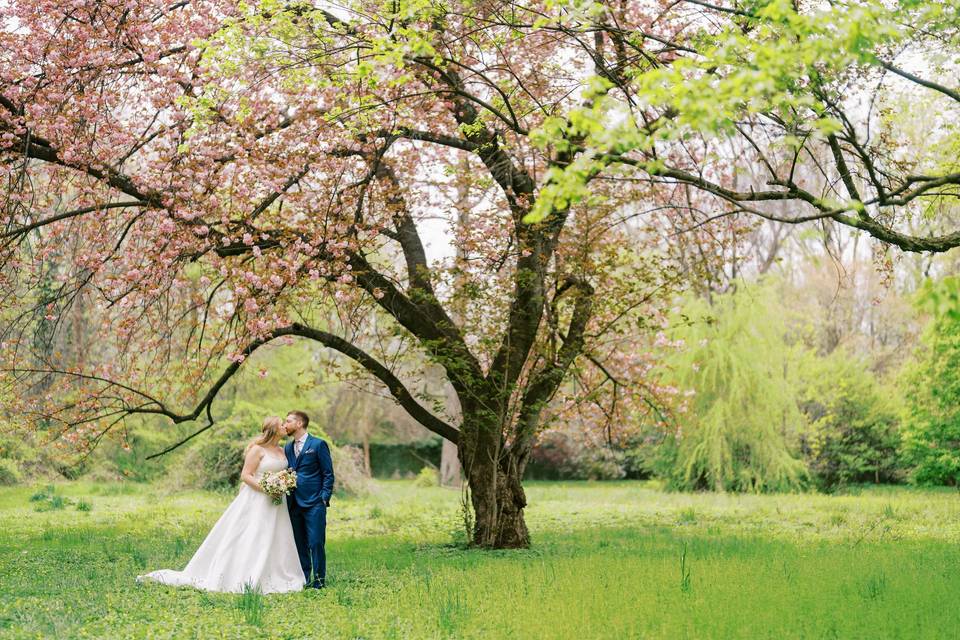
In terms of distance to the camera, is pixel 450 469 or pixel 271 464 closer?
pixel 271 464

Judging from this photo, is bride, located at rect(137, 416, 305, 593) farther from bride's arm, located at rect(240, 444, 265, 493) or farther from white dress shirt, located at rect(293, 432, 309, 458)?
white dress shirt, located at rect(293, 432, 309, 458)

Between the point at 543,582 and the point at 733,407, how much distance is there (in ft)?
46.1

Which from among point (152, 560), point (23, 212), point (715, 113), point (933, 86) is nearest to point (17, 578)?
point (152, 560)

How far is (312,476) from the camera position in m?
8.86

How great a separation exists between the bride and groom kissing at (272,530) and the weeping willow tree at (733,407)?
13445 mm

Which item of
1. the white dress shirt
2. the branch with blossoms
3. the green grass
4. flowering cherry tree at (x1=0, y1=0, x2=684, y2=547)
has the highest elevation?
flowering cherry tree at (x1=0, y1=0, x2=684, y2=547)

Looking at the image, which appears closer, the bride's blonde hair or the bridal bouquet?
the bridal bouquet

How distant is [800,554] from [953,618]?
3.63 metres

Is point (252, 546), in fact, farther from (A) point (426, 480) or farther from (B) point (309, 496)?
(A) point (426, 480)

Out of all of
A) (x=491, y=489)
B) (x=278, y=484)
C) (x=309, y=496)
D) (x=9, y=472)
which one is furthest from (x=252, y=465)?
(x=9, y=472)

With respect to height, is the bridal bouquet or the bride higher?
the bridal bouquet

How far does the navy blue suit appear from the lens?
8641 mm

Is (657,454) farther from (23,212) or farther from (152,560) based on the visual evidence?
(23,212)

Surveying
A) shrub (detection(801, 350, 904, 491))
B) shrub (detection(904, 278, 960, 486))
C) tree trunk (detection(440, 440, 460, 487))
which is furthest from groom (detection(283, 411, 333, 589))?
tree trunk (detection(440, 440, 460, 487))
